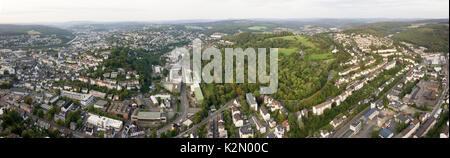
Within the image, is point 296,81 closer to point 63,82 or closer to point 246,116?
point 246,116

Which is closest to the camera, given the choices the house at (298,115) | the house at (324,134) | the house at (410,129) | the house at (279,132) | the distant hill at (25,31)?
the house at (410,129)

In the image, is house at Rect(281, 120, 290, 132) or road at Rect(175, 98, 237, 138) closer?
house at Rect(281, 120, 290, 132)

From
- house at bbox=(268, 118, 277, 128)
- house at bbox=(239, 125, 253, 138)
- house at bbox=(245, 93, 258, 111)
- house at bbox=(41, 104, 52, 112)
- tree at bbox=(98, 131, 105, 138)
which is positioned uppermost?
house at bbox=(245, 93, 258, 111)

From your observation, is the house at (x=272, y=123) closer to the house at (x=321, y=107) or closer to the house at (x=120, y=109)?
the house at (x=321, y=107)

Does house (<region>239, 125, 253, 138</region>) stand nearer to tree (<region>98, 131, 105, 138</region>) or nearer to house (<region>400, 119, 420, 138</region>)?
house (<region>400, 119, 420, 138</region>)

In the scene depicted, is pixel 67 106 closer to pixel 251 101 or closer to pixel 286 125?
pixel 251 101

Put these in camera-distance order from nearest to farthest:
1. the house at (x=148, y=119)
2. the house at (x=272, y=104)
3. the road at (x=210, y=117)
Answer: the road at (x=210, y=117) < the house at (x=148, y=119) < the house at (x=272, y=104)

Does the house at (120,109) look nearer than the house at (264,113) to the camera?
No

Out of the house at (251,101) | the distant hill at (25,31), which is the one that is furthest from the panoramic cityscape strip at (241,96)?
the distant hill at (25,31)

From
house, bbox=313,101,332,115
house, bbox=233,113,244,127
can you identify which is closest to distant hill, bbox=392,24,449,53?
house, bbox=313,101,332,115

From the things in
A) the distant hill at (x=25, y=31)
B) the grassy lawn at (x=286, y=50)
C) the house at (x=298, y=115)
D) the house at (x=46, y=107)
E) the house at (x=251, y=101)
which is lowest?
the house at (x=298, y=115)

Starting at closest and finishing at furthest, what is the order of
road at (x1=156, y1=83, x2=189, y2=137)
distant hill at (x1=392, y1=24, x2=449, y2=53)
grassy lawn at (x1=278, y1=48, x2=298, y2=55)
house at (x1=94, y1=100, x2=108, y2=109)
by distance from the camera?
road at (x1=156, y1=83, x2=189, y2=137), house at (x1=94, y1=100, x2=108, y2=109), distant hill at (x1=392, y1=24, x2=449, y2=53), grassy lawn at (x1=278, y1=48, x2=298, y2=55)

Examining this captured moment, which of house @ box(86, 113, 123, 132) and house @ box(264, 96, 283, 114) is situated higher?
house @ box(264, 96, 283, 114)
